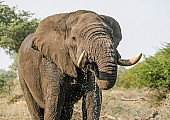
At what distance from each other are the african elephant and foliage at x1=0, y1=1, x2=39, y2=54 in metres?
19.0

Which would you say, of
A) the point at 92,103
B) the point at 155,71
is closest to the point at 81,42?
the point at 92,103

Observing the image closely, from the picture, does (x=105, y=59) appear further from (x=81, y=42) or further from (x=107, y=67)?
(x=81, y=42)

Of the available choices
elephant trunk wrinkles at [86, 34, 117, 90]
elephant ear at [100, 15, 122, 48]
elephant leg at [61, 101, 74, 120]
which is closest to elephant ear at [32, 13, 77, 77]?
elephant ear at [100, 15, 122, 48]

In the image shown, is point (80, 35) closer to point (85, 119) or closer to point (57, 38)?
point (57, 38)

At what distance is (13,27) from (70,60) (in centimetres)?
2025

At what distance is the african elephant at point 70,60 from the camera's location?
12.8 ft

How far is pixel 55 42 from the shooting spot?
461 centimetres

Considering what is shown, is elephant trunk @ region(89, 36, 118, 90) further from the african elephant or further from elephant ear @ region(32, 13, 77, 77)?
elephant ear @ region(32, 13, 77, 77)

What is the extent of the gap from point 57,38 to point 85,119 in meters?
0.91

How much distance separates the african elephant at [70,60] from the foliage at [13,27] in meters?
19.0

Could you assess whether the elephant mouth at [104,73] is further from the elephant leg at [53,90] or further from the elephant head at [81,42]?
the elephant leg at [53,90]

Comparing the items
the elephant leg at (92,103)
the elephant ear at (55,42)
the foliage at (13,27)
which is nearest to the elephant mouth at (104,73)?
the elephant ear at (55,42)

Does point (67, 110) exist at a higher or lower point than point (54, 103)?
lower

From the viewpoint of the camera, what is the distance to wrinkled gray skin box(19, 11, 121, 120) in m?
4.05
